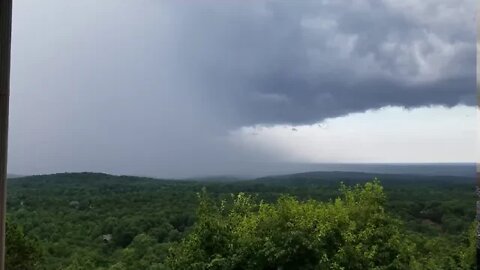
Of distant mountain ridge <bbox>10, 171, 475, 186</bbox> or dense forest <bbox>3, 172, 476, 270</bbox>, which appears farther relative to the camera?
distant mountain ridge <bbox>10, 171, 475, 186</bbox>

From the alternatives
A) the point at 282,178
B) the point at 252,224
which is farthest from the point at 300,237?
the point at 282,178

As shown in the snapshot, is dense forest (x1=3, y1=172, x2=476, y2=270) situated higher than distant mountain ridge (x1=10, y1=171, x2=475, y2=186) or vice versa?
distant mountain ridge (x1=10, y1=171, x2=475, y2=186)

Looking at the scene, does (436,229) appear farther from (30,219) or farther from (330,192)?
(30,219)

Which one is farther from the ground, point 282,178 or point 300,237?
point 282,178

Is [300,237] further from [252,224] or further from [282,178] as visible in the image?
[282,178]

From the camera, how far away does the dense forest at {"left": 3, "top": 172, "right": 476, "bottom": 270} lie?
3.81 m

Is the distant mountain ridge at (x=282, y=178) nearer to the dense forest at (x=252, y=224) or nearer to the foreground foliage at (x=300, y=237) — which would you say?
the dense forest at (x=252, y=224)

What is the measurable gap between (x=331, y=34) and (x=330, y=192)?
3.93ft

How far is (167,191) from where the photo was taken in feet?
15.7

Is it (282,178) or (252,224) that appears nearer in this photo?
(252,224)

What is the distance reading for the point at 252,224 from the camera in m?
3.98

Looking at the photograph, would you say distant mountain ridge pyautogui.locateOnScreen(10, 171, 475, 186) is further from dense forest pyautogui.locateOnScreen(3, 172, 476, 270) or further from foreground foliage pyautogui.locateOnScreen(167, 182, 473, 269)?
foreground foliage pyautogui.locateOnScreen(167, 182, 473, 269)

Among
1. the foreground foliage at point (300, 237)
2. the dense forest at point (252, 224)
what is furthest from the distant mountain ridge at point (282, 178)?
the foreground foliage at point (300, 237)

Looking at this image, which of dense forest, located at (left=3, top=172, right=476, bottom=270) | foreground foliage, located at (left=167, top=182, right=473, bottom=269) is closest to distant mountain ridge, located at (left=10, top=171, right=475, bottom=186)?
dense forest, located at (left=3, top=172, right=476, bottom=270)
